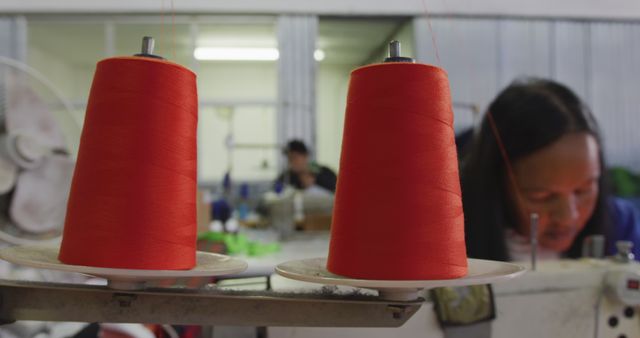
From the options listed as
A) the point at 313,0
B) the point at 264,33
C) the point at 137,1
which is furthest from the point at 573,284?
the point at 264,33

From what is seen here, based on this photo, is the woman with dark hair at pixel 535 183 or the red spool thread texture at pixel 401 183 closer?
the red spool thread texture at pixel 401 183

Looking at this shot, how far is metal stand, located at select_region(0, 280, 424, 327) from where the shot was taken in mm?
443

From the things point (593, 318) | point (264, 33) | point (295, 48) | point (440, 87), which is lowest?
point (593, 318)

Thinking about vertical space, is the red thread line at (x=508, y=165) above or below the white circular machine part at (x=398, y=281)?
above

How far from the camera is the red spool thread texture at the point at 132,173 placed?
40 centimetres

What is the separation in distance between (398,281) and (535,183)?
1.66m

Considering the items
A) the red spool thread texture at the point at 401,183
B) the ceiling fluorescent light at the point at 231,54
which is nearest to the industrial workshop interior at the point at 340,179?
the red spool thread texture at the point at 401,183

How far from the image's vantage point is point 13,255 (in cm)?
43

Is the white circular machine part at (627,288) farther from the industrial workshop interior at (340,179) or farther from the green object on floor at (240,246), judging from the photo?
the green object on floor at (240,246)

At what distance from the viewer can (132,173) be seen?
0.40 metres

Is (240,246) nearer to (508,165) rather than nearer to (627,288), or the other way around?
(508,165)

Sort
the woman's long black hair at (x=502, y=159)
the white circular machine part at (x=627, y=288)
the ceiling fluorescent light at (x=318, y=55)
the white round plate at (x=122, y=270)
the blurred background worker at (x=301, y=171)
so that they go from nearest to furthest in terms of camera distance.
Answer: the white round plate at (x=122, y=270), the white circular machine part at (x=627, y=288), the woman's long black hair at (x=502, y=159), the blurred background worker at (x=301, y=171), the ceiling fluorescent light at (x=318, y=55)

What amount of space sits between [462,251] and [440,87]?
5.5 inches

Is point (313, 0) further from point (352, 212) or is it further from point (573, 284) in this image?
point (352, 212)
